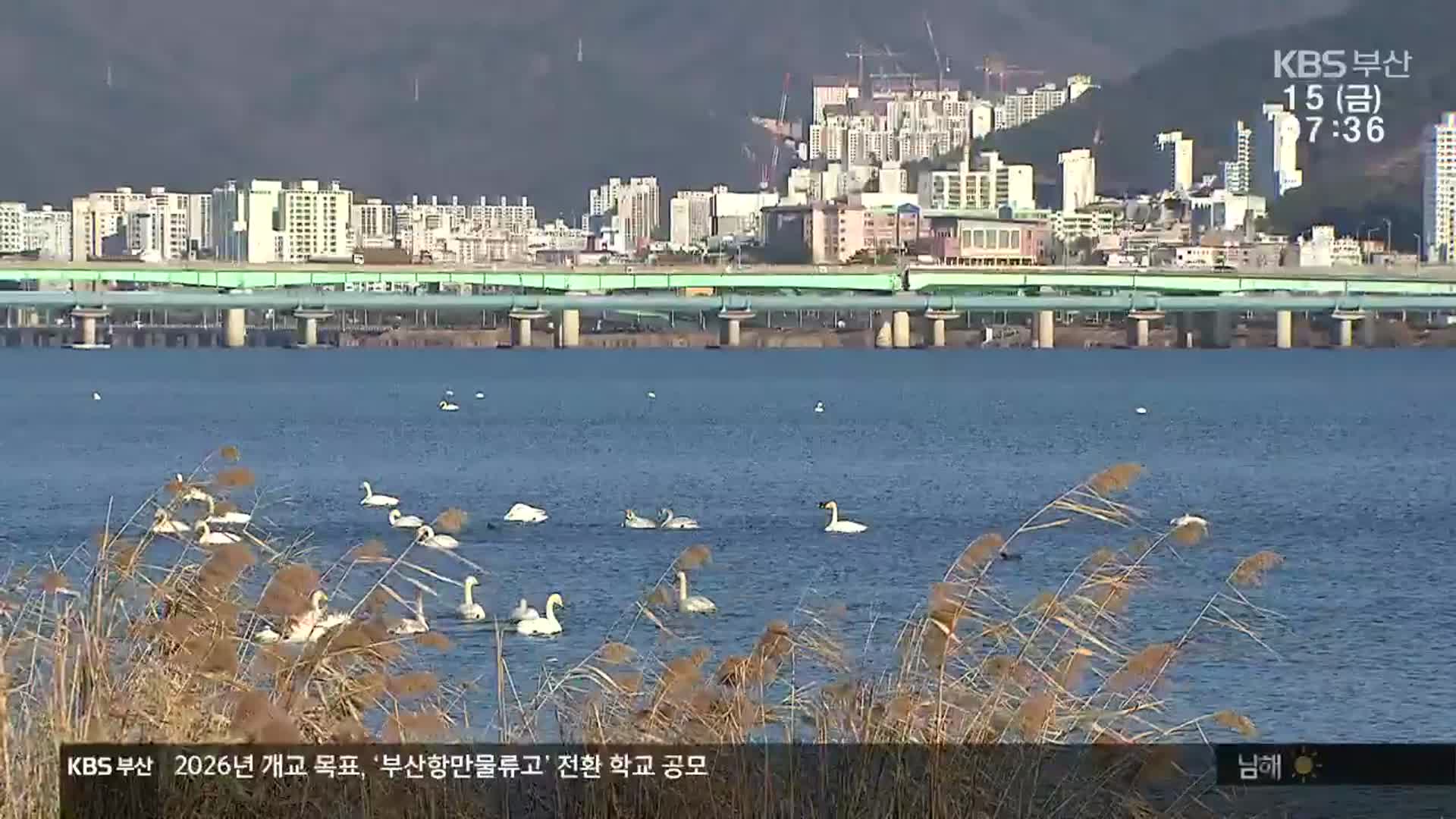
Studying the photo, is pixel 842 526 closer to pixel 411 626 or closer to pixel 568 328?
pixel 411 626

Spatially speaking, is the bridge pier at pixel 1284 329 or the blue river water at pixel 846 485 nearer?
the blue river water at pixel 846 485

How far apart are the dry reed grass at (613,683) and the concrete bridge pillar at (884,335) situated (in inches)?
5823

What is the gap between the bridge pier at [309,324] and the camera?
14184 cm

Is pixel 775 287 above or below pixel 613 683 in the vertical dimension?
above

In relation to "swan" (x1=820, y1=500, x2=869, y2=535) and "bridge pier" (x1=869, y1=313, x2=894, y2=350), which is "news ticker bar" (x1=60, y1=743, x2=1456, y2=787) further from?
"bridge pier" (x1=869, y1=313, x2=894, y2=350)

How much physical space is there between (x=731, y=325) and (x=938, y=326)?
14.8 meters

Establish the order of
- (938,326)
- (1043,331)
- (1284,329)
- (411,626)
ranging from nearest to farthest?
(411,626) < (1284,329) < (1043,331) < (938,326)

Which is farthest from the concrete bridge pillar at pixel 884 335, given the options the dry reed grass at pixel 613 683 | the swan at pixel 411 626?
the dry reed grass at pixel 613 683

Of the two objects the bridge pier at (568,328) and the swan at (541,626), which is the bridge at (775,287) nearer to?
the bridge pier at (568,328)

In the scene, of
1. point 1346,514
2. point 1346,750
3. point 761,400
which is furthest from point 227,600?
point 761,400

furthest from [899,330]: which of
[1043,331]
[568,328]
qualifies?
[568,328]

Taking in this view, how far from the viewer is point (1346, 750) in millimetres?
6820

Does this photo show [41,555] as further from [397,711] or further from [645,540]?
[397,711]

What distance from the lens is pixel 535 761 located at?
24.1ft
